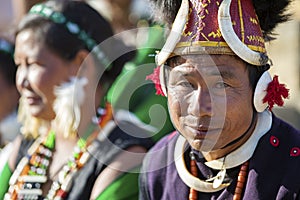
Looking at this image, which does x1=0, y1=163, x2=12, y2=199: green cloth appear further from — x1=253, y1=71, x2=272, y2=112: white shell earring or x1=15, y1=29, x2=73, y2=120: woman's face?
x1=253, y1=71, x2=272, y2=112: white shell earring

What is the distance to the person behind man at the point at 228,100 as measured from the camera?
2.31 m

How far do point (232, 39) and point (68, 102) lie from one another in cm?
107

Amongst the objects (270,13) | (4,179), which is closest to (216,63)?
(270,13)

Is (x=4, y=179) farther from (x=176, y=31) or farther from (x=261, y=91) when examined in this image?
Result: (x=261, y=91)

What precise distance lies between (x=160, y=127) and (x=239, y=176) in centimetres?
86

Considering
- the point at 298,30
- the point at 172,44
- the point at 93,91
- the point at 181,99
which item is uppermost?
the point at 172,44

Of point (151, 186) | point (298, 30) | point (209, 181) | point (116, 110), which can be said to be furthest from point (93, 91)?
point (298, 30)

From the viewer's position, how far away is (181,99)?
7.72 ft

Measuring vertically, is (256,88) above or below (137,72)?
above

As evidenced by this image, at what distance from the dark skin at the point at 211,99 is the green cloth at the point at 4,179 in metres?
1.22

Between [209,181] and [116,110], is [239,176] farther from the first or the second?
[116,110]

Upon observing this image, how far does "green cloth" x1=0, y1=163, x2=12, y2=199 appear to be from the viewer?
3.30 metres

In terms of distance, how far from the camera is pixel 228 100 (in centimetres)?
231

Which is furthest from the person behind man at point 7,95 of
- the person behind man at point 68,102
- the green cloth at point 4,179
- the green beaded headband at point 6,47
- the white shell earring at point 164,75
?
the white shell earring at point 164,75
